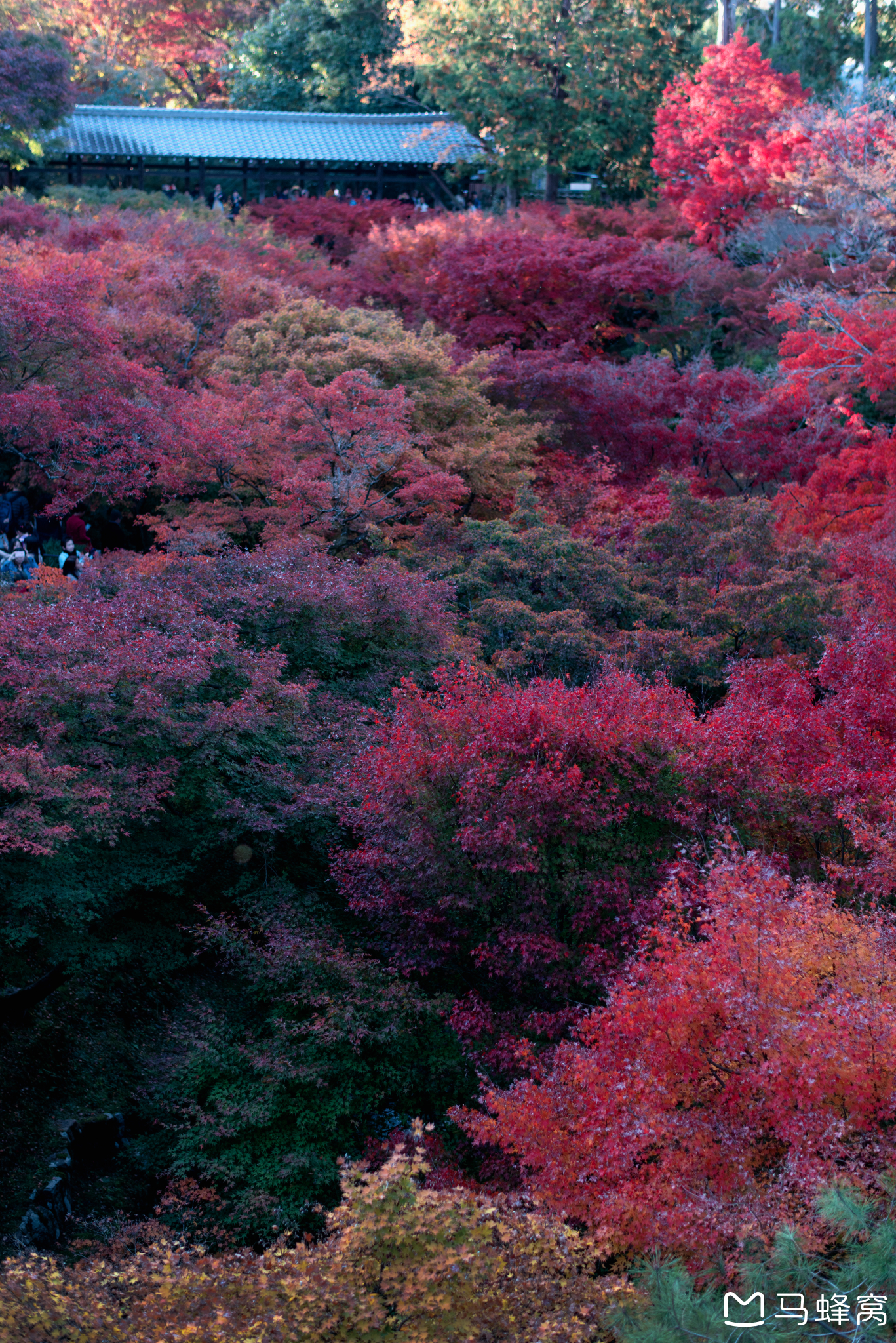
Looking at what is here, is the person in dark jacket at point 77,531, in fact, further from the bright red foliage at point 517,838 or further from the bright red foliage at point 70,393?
the bright red foliage at point 517,838

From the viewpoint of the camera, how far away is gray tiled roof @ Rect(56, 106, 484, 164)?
1377 inches

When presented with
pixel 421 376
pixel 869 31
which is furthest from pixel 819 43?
pixel 421 376

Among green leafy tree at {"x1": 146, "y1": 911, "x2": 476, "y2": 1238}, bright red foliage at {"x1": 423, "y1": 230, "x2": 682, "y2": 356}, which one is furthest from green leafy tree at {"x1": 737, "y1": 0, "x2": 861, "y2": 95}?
green leafy tree at {"x1": 146, "y1": 911, "x2": 476, "y2": 1238}

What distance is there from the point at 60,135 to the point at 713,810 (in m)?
31.6

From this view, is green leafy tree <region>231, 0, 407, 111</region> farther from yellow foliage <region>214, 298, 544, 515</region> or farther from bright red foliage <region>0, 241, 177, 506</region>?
bright red foliage <region>0, 241, 177, 506</region>

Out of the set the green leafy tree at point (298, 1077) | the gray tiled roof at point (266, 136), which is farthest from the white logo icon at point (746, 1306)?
the gray tiled roof at point (266, 136)

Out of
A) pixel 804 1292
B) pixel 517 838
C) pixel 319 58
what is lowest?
pixel 804 1292

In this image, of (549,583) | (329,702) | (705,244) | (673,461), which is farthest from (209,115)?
(329,702)

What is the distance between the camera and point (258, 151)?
35938 mm

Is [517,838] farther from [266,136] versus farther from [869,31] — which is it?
[869,31]

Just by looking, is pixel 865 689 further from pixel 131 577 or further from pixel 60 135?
pixel 60 135

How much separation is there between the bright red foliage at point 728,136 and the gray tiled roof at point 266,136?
7.78 meters

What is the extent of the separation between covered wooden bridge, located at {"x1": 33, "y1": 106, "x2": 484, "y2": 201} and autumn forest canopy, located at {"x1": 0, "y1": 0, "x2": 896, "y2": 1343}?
9545 millimetres

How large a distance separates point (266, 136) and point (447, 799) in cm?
3183
